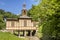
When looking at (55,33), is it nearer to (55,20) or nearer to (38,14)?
(55,20)

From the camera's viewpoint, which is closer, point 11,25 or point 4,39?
point 4,39

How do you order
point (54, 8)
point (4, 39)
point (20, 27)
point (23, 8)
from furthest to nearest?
point (23, 8), point (20, 27), point (4, 39), point (54, 8)

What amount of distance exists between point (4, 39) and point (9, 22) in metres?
21.4

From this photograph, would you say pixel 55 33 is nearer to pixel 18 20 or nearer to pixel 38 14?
pixel 38 14

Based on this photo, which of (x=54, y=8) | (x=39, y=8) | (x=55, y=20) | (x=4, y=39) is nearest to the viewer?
(x=54, y=8)

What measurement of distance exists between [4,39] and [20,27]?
20.5m

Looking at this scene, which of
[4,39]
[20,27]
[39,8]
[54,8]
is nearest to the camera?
[54,8]

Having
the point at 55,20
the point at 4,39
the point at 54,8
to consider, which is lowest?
the point at 4,39

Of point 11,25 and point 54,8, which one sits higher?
point 54,8

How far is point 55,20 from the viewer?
71.1ft

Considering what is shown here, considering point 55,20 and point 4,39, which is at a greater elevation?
point 55,20

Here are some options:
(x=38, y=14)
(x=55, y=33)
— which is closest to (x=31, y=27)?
(x=38, y=14)

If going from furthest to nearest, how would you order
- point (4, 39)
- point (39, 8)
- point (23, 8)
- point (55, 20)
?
1. point (23, 8)
2. point (39, 8)
3. point (4, 39)
4. point (55, 20)

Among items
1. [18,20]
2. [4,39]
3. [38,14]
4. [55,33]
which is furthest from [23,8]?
[55,33]
